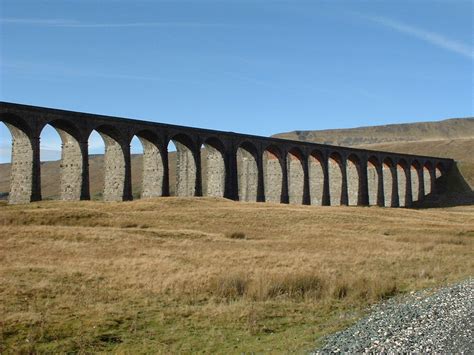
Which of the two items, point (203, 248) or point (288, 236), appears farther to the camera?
point (288, 236)

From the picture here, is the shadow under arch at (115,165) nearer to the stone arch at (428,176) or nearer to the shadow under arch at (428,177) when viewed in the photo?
the shadow under arch at (428,177)

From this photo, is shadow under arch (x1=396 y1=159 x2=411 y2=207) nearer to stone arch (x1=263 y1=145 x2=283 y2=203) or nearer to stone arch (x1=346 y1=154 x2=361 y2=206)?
stone arch (x1=346 y1=154 x2=361 y2=206)

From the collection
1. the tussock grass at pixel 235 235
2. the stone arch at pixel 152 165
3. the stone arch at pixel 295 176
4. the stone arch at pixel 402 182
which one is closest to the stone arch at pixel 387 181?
the stone arch at pixel 402 182

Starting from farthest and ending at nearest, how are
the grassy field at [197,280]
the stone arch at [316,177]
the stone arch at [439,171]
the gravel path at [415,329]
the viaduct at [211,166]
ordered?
the stone arch at [439,171]
the stone arch at [316,177]
the viaduct at [211,166]
the grassy field at [197,280]
the gravel path at [415,329]

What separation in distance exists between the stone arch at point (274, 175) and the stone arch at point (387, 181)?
2739 cm

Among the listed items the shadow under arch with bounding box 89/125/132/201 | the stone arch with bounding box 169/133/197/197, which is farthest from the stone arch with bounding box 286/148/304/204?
the shadow under arch with bounding box 89/125/132/201

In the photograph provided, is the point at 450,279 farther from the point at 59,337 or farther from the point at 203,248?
the point at 59,337

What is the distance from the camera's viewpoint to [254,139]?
68.4 metres

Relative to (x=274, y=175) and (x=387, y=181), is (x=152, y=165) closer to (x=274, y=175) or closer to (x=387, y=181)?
(x=274, y=175)

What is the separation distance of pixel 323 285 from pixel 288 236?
595 inches

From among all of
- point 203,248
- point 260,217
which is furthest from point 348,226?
point 203,248

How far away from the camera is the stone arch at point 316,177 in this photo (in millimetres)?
76844

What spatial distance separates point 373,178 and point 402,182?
390 inches

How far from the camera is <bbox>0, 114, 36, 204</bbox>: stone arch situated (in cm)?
4481
